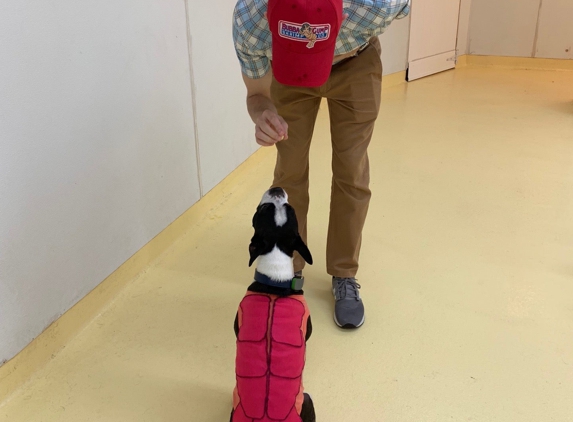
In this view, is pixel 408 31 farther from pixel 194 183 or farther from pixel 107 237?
pixel 107 237

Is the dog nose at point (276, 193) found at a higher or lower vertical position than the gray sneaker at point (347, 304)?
higher

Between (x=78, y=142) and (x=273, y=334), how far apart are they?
72cm

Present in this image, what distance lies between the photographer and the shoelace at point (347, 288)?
4.69 feet

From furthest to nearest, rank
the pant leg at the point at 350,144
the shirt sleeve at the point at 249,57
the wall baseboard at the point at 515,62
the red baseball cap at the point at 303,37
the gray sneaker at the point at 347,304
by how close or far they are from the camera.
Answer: the wall baseboard at the point at 515,62 < the gray sneaker at the point at 347,304 < the pant leg at the point at 350,144 < the shirt sleeve at the point at 249,57 < the red baseball cap at the point at 303,37

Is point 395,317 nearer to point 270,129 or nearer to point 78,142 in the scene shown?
point 270,129

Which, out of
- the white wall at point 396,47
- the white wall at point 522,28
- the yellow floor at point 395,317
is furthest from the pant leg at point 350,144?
the white wall at point 522,28

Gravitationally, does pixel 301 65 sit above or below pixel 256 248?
above

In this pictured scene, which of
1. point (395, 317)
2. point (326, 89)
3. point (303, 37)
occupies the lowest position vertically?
point (395, 317)

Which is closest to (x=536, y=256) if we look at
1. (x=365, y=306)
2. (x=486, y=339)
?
(x=486, y=339)

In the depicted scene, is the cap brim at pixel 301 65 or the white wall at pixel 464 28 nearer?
the cap brim at pixel 301 65

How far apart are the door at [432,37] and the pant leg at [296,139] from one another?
2.87m

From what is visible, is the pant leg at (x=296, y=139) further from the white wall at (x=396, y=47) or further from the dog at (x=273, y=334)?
the white wall at (x=396, y=47)

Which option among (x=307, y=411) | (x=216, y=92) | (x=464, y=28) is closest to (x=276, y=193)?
(x=307, y=411)

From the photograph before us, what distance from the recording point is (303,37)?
86 cm
